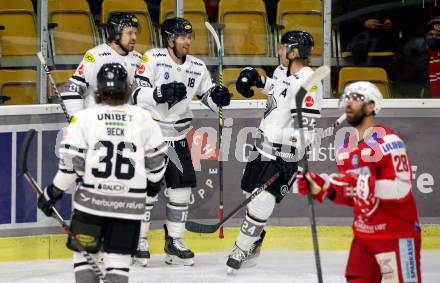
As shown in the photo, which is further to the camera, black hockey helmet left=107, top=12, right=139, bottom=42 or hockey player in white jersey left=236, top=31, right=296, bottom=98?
black hockey helmet left=107, top=12, right=139, bottom=42

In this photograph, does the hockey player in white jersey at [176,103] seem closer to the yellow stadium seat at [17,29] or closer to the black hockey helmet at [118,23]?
the black hockey helmet at [118,23]

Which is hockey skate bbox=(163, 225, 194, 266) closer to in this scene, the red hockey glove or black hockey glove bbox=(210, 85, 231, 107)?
black hockey glove bbox=(210, 85, 231, 107)

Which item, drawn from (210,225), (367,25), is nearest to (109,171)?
(210,225)

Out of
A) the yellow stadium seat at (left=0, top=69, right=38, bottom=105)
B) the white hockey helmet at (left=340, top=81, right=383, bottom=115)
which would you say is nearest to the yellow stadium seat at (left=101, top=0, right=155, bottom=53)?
the yellow stadium seat at (left=0, top=69, right=38, bottom=105)

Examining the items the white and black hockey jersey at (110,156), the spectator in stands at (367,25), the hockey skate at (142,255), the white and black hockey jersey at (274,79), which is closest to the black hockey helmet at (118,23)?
the white and black hockey jersey at (274,79)

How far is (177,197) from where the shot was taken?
7.42 metres

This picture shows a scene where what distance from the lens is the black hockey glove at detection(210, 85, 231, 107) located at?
24.1 ft

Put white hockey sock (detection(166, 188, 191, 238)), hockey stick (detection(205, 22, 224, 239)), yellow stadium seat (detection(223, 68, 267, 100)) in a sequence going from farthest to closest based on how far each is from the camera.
Answer: yellow stadium seat (detection(223, 68, 267, 100))
hockey stick (detection(205, 22, 224, 239))
white hockey sock (detection(166, 188, 191, 238))

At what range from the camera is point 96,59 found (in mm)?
7340

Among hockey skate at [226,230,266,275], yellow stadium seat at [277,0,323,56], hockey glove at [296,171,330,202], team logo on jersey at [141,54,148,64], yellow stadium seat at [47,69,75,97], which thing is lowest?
hockey skate at [226,230,266,275]

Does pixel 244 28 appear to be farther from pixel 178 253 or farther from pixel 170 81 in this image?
pixel 178 253

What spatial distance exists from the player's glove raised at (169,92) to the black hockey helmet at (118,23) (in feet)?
1.46

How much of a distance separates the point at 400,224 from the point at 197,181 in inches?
115

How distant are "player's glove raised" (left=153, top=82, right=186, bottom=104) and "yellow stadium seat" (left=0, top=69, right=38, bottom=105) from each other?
95 centimetres
